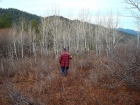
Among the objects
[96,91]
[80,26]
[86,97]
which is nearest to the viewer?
→ [86,97]

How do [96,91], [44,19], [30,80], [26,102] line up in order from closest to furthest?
1. [26,102]
2. [96,91]
3. [30,80]
4. [44,19]

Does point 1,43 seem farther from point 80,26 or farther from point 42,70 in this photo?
point 42,70

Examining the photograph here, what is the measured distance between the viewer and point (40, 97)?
584cm

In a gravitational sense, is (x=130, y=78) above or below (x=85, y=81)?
above

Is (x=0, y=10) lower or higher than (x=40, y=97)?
higher

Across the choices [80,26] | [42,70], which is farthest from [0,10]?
[42,70]

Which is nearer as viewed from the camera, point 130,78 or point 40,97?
point 130,78

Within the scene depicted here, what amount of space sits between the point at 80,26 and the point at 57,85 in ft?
75.4

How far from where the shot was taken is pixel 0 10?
82562 mm

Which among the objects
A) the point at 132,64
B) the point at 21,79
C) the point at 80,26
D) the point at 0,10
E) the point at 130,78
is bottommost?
the point at 21,79

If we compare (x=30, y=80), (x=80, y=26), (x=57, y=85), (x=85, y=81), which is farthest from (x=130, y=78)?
(x=80, y=26)

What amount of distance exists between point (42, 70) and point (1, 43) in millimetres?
16327

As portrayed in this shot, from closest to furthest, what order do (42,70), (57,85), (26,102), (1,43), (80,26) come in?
(26,102) → (57,85) → (42,70) → (1,43) → (80,26)

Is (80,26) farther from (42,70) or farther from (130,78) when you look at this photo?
(130,78)
